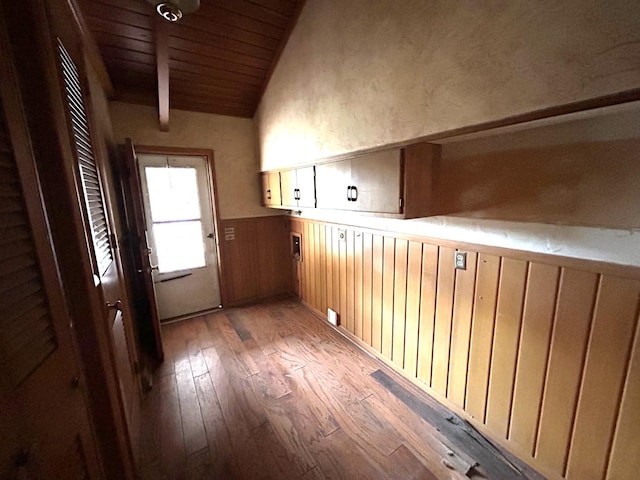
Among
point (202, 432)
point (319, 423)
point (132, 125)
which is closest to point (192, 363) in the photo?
point (202, 432)

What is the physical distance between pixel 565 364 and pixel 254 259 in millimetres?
3011

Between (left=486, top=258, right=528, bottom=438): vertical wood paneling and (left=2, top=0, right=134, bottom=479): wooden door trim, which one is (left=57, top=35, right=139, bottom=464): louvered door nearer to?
(left=2, top=0, right=134, bottom=479): wooden door trim

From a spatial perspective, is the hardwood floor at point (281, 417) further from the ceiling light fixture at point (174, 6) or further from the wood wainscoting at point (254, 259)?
the ceiling light fixture at point (174, 6)

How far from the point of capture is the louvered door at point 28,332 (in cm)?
56

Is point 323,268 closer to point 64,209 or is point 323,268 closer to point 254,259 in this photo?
point 254,259

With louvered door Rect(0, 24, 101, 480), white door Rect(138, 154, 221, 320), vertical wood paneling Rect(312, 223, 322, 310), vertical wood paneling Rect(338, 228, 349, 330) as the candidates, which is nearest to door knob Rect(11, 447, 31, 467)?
louvered door Rect(0, 24, 101, 480)

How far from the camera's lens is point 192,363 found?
234 centimetres

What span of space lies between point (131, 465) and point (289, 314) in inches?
77.9

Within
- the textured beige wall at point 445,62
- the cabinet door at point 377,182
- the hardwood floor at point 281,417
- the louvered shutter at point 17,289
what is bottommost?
the hardwood floor at point 281,417

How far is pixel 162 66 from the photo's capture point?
2.08 meters

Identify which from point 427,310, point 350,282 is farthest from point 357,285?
point 427,310

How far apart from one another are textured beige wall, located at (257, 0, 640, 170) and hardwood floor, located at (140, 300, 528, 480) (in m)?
1.69

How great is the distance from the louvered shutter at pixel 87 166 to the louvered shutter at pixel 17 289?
56 centimetres

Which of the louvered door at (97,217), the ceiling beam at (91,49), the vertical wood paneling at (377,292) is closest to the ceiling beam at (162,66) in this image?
the ceiling beam at (91,49)
